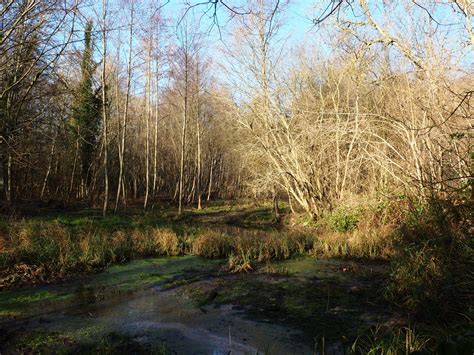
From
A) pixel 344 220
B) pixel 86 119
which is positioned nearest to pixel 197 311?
pixel 344 220

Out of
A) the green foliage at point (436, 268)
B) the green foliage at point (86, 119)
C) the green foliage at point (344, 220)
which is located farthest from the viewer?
the green foliage at point (86, 119)

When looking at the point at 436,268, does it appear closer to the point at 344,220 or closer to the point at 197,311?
the point at 197,311

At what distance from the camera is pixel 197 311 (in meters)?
6.07

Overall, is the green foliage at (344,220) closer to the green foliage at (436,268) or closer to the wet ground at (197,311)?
the wet ground at (197,311)

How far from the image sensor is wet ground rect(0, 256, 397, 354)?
15.7 feet

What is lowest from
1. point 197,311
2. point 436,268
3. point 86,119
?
point 197,311

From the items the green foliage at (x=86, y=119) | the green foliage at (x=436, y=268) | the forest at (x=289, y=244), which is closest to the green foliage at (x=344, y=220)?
the forest at (x=289, y=244)

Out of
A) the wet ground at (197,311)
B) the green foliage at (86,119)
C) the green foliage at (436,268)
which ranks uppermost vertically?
the green foliage at (86,119)

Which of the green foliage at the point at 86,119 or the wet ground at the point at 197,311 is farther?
the green foliage at the point at 86,119

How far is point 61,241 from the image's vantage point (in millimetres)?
9195

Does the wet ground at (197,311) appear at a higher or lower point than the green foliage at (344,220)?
lower

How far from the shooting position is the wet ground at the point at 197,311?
478 cm

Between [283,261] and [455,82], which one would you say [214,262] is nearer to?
[283,261]

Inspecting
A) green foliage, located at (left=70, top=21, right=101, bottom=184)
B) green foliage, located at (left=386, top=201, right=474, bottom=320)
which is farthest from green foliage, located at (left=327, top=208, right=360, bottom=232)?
green foliage, located at (left=70, top=21, right=101, bottom=184)
